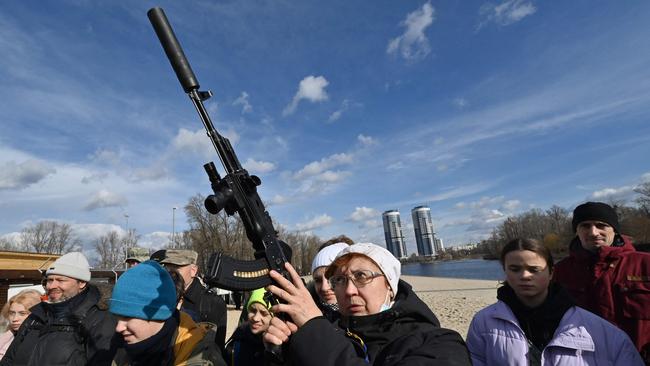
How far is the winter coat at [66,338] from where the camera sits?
322 cm

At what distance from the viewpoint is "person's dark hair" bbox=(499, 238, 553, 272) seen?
Answer: 2893 mm

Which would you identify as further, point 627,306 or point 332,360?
point 627,306

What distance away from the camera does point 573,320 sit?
2566mm

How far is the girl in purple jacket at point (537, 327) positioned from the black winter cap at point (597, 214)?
71 cm

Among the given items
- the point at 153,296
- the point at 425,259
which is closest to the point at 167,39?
the point at 153,296

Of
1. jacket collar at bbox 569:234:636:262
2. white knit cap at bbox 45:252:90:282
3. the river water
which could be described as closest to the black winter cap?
jacket collar at bbox 569:234:636:262

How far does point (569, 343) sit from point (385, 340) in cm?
158

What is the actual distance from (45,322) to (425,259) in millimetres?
200172

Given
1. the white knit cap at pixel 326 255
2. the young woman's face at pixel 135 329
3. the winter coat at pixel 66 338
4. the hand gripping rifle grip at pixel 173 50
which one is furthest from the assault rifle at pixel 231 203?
the winter coat at pixel 66 338

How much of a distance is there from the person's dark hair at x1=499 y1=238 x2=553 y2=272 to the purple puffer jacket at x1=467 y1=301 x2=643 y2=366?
39 centimetres

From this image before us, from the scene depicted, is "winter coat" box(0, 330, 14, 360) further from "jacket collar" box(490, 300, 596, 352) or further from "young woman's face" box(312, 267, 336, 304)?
"jacket collar" box(490, 300, 596, 352)

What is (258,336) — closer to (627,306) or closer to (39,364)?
(39,364)

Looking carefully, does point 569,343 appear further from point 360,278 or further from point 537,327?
point 360,278

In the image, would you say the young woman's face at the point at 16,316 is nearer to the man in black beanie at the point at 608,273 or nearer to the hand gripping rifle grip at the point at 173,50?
the hand gripping rifle grip at the point at 173,50
